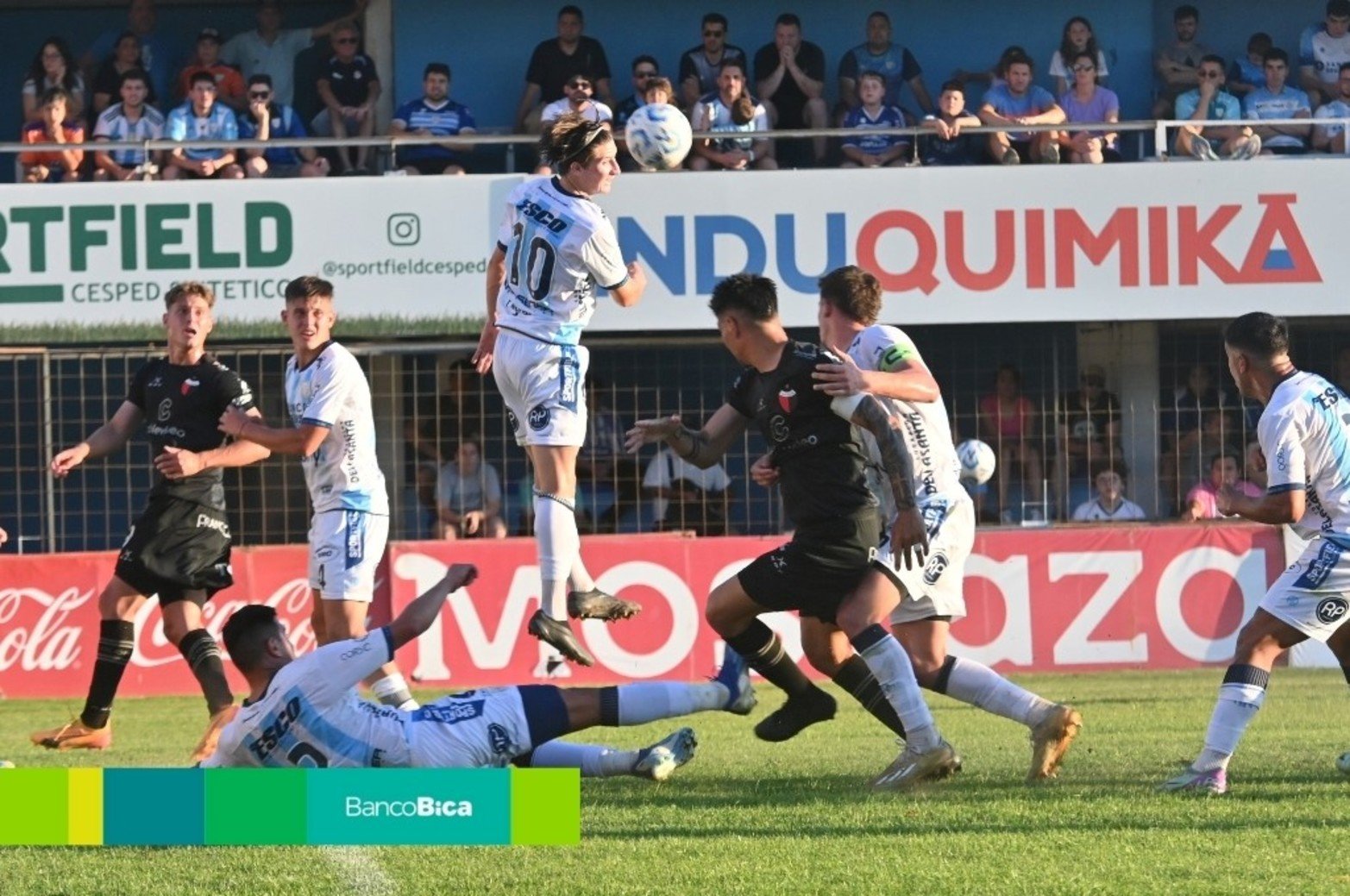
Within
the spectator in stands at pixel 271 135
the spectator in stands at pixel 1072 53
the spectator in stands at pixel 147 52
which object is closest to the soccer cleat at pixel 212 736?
the spectator in stands at pixel 271 135

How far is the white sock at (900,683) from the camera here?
7.83 metres

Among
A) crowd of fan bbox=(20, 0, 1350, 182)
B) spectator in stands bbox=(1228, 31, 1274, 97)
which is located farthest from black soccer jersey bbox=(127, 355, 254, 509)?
spectator in stands bbox=(1228, 31, 1274, 97)

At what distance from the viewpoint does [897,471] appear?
7.76 meters

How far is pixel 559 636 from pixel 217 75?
11370 mm

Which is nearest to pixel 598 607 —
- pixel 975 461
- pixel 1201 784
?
pixel 1201 784

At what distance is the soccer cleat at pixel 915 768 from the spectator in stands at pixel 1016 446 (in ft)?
28.3

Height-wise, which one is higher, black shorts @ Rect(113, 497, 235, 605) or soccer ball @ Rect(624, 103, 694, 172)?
soccer ball @ Rect(624, 103, 694, 172)

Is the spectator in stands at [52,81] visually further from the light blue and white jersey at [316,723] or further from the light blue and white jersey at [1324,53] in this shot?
the light blue and white jersey at [316,723]

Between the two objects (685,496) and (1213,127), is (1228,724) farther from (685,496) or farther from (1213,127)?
(1213,127)

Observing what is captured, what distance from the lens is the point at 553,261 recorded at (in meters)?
8.90

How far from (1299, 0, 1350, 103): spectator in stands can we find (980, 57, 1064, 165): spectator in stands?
8.56 feet

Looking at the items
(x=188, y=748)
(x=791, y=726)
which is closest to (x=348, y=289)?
(x=188, y=748)

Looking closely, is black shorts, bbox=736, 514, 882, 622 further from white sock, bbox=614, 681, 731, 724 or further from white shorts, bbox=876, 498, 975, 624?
white sock, bbox=614, 681, 731, 724

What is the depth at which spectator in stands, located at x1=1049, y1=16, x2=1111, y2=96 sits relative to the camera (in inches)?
739
